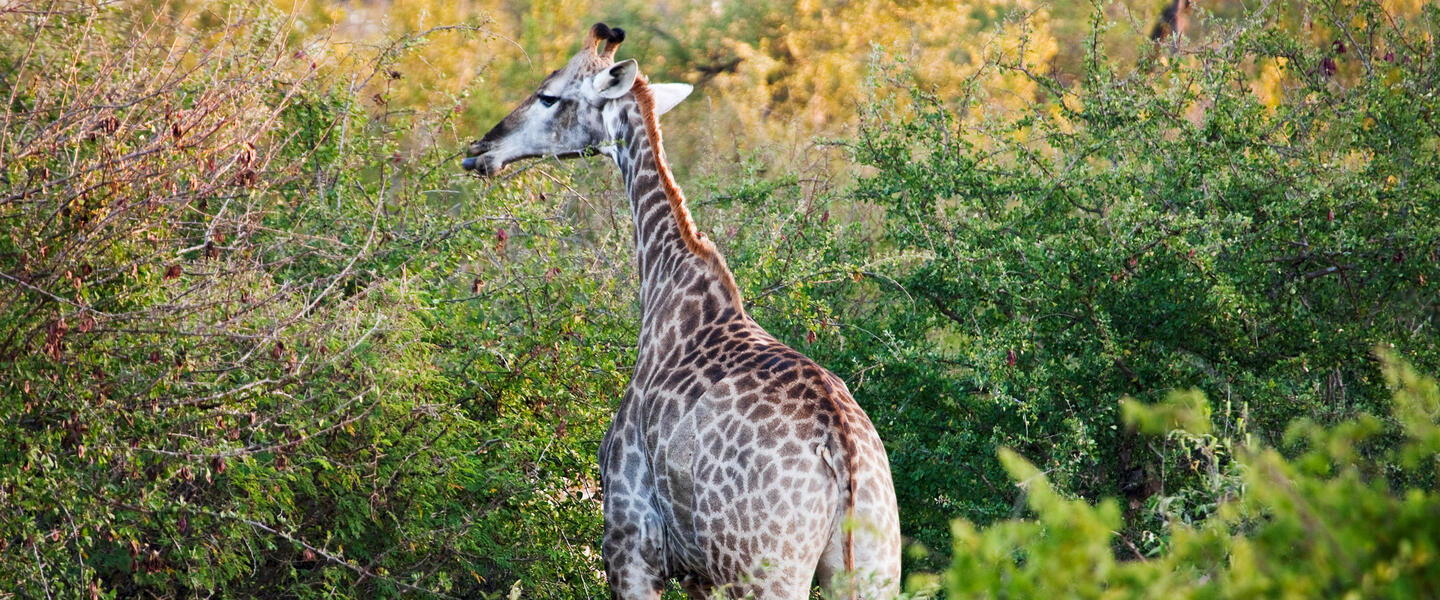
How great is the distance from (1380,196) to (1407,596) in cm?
507

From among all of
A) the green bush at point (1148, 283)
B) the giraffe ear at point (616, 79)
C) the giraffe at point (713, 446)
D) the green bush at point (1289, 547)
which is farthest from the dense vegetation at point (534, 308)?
the green bush at point (1289, 547)

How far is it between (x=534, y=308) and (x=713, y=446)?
2507 mm

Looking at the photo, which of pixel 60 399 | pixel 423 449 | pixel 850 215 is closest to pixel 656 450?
pixel 423 449

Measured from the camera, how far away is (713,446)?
424 cm

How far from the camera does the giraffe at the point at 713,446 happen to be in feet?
13.0

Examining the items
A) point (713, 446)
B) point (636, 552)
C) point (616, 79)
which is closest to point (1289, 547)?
point (713, 446)

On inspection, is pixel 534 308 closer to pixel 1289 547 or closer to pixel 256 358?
pixel 256 358

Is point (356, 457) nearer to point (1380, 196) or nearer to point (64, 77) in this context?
point (64, 77)

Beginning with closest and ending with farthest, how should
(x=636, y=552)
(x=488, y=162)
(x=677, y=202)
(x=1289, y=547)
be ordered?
(x=1289, y=547)
(x=636, y=552)
(x=677, y=202)
(x=488, y=162)

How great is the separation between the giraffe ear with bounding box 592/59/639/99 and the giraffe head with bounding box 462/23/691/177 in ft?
0.18

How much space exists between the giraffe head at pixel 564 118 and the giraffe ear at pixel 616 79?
2.2 inches

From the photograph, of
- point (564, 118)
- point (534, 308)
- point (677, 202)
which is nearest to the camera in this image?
point (677, 202)

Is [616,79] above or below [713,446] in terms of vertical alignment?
above

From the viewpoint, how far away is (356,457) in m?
5.55
